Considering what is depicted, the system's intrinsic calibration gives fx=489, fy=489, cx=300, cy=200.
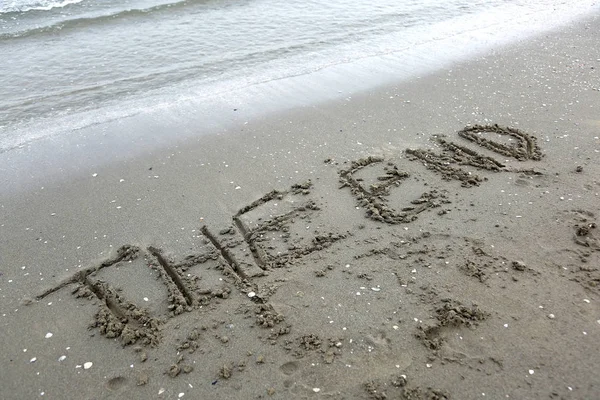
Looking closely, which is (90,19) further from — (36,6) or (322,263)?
(322,263)

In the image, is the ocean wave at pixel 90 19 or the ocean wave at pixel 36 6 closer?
the ocean wave at pixel 90 19

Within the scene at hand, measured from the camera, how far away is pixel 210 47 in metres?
8.98

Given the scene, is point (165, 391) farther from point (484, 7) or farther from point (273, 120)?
point (484, 7)

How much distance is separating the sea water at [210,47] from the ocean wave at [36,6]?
0.05m

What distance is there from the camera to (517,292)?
3.64 m

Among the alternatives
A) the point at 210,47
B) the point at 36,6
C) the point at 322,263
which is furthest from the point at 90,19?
the point at 322,263

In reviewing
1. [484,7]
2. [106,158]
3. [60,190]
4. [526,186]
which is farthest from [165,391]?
[484,7]

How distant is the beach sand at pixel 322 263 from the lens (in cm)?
316

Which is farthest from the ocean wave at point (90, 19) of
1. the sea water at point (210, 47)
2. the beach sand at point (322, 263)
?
the beach sand at point (322, 263)

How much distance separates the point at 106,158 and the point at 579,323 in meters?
4.99

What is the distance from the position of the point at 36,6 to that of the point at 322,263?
34.9 ft

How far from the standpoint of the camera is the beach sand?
3.16 metres

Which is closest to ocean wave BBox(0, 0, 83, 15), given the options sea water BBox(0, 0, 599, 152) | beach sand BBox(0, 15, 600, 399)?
sea water BBox(0, 0, 599, 152)

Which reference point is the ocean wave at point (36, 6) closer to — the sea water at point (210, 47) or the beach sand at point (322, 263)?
the sea water at point (210, 47)
